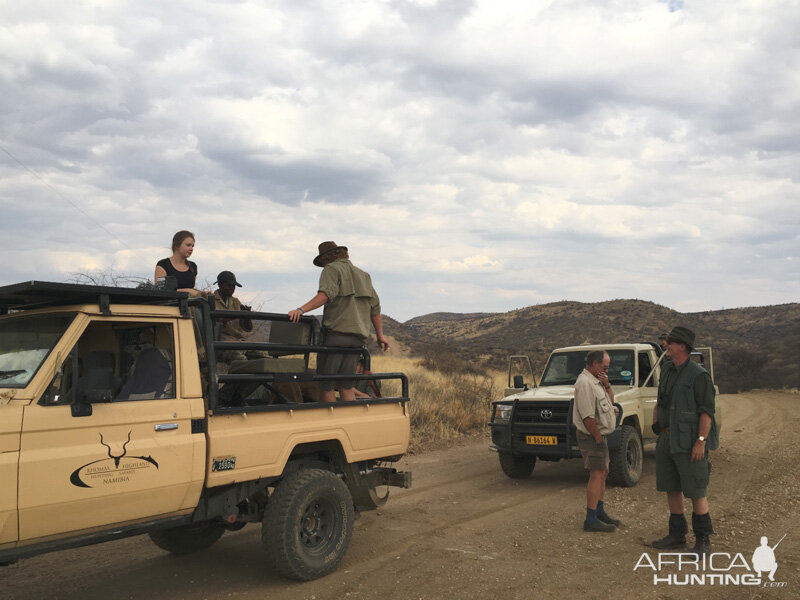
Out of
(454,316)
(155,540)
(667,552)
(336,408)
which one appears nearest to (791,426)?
(667,552)

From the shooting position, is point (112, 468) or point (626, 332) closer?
point (112, 468)

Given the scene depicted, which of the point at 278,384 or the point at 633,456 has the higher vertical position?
the point at 278,384

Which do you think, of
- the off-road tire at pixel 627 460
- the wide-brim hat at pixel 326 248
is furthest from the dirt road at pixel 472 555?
the wide-brim hat at pixel 326 248

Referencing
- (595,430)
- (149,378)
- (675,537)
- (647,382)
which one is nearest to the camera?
(149,378)

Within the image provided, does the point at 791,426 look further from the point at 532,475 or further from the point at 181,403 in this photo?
the point at 181,403

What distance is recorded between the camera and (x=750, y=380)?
3381cm

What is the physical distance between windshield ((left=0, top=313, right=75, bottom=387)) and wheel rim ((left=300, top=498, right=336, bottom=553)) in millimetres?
2328

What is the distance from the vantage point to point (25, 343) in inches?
169

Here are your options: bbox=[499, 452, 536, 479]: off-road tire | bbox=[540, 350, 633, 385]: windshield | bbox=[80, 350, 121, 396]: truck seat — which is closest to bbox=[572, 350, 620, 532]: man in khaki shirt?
bbox=[499, 452, 536, 479]: off-road tire

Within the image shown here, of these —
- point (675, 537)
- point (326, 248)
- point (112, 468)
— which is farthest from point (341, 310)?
point (675, 537)

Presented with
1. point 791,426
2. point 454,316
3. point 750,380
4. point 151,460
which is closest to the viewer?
point 151,460

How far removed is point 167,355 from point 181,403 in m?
0.39

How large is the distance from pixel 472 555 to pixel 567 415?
3427 mm

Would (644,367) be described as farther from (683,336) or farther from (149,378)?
(149,378)
